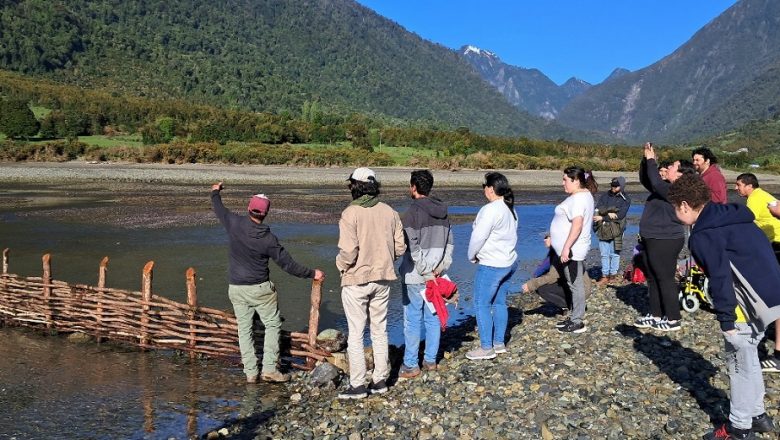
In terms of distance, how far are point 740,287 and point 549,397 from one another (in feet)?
7.02

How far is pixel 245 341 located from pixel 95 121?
65499mm

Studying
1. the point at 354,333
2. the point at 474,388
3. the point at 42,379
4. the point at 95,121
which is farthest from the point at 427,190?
the point at 95,121

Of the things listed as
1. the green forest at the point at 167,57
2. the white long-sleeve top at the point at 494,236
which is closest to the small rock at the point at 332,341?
the white long-sleeve top at the point at 494,236

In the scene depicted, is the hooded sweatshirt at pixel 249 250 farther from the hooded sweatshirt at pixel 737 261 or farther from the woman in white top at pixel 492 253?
the hooded sweatshirt at pixel 737 261

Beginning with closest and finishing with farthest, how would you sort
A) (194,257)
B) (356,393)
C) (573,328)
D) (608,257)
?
(356,393) → (573,328) → (608,257) → (194,257)

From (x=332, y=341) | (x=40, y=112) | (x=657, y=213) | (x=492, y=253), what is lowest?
(x=332, y=341)

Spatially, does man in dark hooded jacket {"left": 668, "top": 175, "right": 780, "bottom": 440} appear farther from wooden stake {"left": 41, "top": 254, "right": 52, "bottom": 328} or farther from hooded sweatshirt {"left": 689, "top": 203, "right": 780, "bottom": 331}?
wooden stake {"left": 41, "top": 254, "right": 52, "bottom": 328}

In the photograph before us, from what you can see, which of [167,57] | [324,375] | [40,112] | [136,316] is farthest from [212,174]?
[167,57]

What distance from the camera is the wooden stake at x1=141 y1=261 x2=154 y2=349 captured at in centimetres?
861

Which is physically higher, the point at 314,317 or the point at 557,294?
the point at 557,294

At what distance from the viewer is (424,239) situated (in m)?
6.87

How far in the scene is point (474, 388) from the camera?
6.47 meters

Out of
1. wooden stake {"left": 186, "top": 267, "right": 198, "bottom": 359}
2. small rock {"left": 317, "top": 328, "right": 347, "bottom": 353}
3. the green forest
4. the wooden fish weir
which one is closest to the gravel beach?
the wooden fish weir

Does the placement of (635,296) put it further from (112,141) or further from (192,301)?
(112,141)
